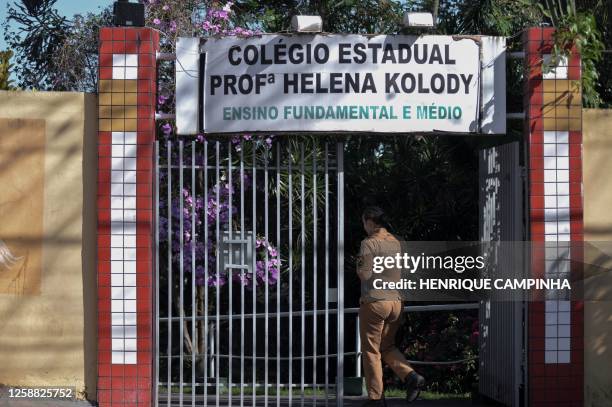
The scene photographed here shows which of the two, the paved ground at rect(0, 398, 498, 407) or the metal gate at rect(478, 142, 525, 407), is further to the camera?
the metal gate at rect(478, 142, 525, 407)

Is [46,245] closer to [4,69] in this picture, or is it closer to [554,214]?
[4,69]

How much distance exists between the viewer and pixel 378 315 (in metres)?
8.65

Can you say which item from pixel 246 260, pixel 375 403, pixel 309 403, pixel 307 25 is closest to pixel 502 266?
pixel 375 403

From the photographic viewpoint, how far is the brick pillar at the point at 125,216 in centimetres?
858

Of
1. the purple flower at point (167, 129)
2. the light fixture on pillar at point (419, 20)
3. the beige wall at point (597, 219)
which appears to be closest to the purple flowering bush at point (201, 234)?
the purple flower at point (167, 129)

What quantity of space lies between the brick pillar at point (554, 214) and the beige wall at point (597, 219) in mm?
117

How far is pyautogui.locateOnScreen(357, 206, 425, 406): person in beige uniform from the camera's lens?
864 cm

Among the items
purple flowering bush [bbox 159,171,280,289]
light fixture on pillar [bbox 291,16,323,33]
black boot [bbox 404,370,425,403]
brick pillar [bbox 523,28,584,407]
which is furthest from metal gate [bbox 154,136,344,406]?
brick pillar [bbox 523,28,584,407]

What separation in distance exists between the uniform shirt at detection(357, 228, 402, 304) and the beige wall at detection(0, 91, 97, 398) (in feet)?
7.30

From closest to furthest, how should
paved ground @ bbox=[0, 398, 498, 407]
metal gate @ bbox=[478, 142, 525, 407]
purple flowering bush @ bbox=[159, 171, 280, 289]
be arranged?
paved ground @ bbox=[0, 398, 498, 407] < metal gate @ bbox=[478, 142, 525, 407] < purple flowering bush @ bbox=[159, 171, 280, 289]

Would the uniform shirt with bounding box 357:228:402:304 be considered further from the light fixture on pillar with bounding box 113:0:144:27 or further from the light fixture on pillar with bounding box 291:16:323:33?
the light fixture on pillar with bounding box 113:0:144:27

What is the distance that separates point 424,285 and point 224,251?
260 centimetres

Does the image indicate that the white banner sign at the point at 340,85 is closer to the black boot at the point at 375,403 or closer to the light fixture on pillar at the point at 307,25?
the light fixture on pillar at the point at 307,25

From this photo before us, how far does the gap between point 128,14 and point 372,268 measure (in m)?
2.91
